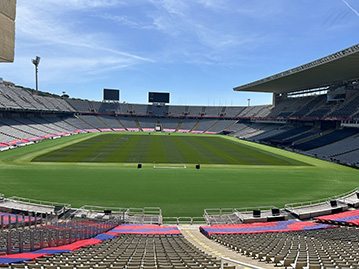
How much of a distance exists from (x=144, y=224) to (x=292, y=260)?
12817 mm

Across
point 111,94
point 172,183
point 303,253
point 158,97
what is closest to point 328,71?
point 172,183

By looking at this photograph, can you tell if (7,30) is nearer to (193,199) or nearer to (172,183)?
(193,199)

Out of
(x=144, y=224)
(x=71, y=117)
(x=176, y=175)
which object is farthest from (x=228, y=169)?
(x=71, y=117)

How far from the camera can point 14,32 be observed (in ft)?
10.2

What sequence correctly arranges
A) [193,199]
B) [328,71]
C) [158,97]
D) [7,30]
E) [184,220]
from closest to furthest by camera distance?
[7,30]
[184,220]
[193,199]
[328,71]
[158,97]

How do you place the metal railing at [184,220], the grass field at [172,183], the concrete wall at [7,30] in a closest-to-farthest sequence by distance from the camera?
the concrete wall at [7,30] < the metal railing at [184,220] < the grass field at [172,183]

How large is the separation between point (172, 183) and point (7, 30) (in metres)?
27.7

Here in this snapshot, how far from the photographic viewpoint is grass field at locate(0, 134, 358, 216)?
23781 millimetres

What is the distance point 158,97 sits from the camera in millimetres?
135625

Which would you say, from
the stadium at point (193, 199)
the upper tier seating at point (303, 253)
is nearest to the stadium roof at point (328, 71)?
the stadium at point (193, 199)

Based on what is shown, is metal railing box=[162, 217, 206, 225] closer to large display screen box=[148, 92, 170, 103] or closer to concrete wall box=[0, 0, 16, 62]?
concrete wall box=[0, 0, 16, 62]

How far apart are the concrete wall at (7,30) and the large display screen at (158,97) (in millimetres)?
132909

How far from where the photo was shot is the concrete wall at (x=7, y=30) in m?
2.89

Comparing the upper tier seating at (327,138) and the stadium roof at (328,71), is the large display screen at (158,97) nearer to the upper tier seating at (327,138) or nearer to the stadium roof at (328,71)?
the stadium roof at (328,71)
